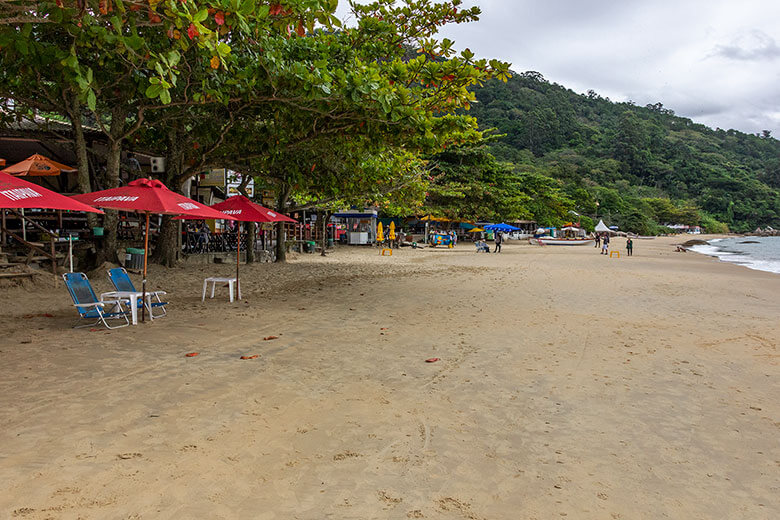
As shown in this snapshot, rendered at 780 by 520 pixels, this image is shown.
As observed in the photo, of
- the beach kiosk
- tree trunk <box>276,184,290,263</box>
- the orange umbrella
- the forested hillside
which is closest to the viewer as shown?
the orange umbrella

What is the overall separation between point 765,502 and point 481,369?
2.69 metres

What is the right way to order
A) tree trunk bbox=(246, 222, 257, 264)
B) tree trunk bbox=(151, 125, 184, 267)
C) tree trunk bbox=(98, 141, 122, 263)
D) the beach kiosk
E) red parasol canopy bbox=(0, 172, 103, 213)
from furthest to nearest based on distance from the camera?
the beach kiosk → tree trunk bbox=(246, 222, 257, 264) → tree trunk bbox=(151, 125, 184, 267) → tree trunk bbox=(98, 141, 122, 263) → red parasol canopy bbox=(0, 172, 103, 213)

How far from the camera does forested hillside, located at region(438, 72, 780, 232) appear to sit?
3310 inches

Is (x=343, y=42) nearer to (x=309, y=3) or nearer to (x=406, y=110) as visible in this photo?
(x=406, y=110)

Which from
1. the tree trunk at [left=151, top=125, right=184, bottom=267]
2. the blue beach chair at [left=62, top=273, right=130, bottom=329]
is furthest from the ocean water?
the blue beach chair at [left=62, top=273, right=130, bottom=329]

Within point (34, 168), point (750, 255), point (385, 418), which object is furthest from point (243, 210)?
point (750, 255)

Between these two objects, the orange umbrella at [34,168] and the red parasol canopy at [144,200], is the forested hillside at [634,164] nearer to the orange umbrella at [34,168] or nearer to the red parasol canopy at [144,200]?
the orange umbrella at [34,168]

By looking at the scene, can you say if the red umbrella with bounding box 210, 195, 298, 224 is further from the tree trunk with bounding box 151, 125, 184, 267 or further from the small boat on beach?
the small boat on beach

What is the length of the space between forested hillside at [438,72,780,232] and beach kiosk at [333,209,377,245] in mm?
45877

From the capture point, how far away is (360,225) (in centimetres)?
3681

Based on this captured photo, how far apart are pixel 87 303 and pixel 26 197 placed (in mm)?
1712

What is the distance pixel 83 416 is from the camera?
3500 mm

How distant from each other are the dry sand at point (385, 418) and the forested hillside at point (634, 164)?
237 ft

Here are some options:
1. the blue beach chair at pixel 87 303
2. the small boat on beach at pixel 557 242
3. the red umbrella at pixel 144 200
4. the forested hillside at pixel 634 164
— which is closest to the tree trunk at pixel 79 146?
the red umbrella at pixel 144 200
